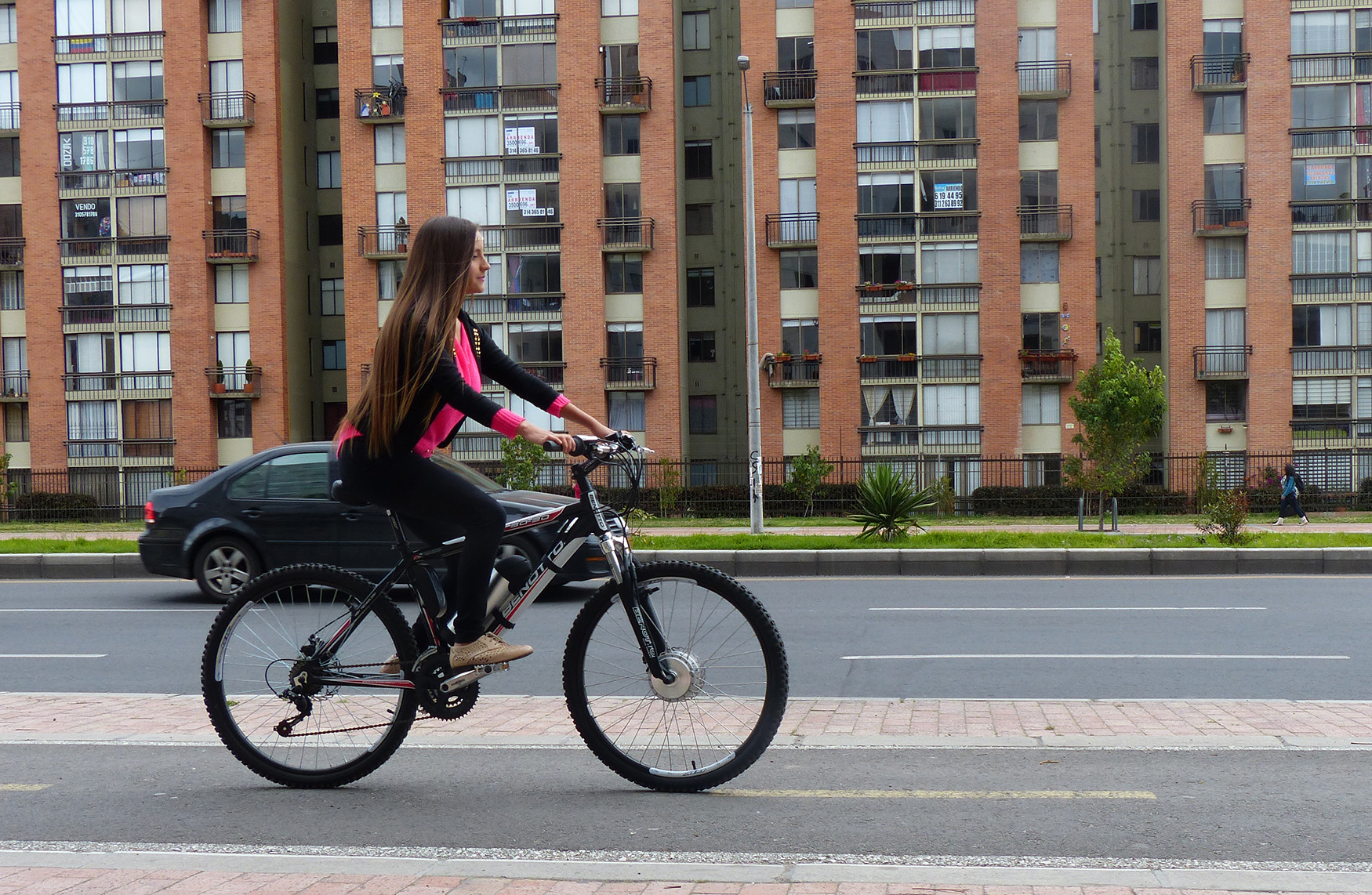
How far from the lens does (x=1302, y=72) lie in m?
39.6

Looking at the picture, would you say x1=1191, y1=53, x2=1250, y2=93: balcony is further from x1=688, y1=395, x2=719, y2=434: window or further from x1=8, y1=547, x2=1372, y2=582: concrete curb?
x1=8, y1=547, x2=1372, y2=582: concrete curb

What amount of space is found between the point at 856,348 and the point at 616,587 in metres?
37.5

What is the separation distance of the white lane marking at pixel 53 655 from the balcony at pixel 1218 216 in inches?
1538

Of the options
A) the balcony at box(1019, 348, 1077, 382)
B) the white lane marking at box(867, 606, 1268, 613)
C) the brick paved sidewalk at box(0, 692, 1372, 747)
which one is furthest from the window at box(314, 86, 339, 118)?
the brick paved sidewalk at box(0, 692, 1372, 747)

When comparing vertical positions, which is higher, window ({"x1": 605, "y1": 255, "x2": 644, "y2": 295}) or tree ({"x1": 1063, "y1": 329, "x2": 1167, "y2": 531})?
window ({"x1": 605, "y1": 255, "x2": 644, "y2": 295})

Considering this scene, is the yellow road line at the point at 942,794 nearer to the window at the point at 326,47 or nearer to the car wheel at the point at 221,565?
the car wheel at the point at 221,565

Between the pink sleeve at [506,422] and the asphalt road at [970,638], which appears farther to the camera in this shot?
the asphalt road at [970,638]

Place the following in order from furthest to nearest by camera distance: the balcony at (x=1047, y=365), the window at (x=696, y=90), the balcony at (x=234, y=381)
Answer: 1. the window at (x=696, y=90)
2. the balcony at (x=234, y=381)
3. the balcony at (x=1047, y=365)

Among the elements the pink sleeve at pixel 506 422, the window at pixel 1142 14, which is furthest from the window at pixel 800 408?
the pink sleeve at pixel 506 422

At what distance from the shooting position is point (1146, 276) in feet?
151

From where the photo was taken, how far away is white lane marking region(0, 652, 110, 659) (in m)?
8.60

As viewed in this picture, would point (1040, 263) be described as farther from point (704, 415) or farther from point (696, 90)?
point (696, 90)

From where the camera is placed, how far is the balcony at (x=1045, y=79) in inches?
1585

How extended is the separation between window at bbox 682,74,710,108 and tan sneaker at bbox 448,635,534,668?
1756 inches
